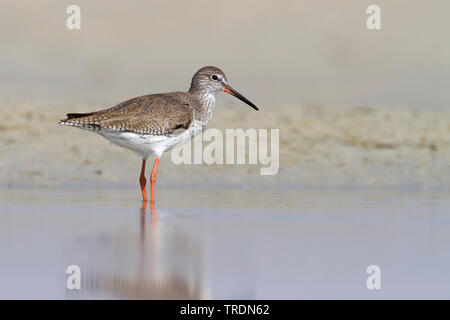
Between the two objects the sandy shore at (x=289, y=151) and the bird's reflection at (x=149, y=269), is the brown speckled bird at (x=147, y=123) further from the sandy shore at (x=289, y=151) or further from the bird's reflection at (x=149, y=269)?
the bird's reflection at (x=149, y=269)

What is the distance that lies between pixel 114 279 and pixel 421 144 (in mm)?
8958

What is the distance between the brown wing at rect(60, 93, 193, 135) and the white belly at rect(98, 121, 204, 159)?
0.08m

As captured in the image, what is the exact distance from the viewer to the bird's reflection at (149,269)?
5.27m

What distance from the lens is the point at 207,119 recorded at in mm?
11102

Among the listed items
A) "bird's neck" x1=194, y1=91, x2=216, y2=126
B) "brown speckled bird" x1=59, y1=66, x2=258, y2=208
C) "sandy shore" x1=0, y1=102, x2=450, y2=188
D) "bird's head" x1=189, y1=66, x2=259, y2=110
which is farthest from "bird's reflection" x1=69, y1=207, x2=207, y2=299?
"sandy shore" x1=0, y1=102, x2=450, y2=188

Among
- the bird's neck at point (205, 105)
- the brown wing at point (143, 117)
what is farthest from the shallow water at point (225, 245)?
the bird's neck at point (205, 105)

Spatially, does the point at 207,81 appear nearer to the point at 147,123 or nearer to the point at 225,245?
the point at 147,123

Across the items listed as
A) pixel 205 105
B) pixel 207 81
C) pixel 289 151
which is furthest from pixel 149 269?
pixel 289 151

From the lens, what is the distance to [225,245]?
6.86 meters

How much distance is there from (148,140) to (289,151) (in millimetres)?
3385

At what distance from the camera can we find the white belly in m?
10.2

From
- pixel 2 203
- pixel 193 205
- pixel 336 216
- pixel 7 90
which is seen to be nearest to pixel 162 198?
pixel 193 205
